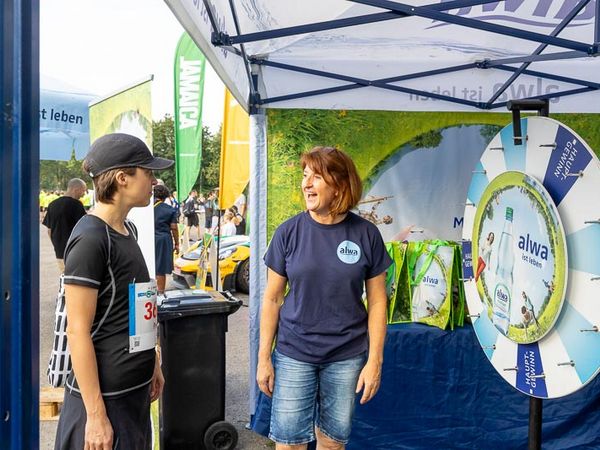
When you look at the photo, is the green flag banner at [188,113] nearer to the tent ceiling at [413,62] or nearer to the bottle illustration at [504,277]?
the tent ceiling at [413,62]

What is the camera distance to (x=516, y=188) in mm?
2115

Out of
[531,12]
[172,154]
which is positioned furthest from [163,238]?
[172,154]

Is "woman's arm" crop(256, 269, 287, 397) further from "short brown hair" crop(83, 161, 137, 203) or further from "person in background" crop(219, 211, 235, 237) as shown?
"person in background" crop(219, 211, 235, 237)

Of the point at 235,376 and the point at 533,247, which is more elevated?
the point at 533,247

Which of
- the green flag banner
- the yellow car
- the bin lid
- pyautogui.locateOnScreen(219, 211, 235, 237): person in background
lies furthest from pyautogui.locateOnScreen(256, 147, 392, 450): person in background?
pyautogui.locateOnScreen(219, 211, 235, 237): person in background

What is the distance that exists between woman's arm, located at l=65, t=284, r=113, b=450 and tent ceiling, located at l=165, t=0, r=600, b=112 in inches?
56.5

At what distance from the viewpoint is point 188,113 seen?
6.91 m

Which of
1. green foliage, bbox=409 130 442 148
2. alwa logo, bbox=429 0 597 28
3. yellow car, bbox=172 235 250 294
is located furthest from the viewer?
yellow car, bbox=172 235 250 294

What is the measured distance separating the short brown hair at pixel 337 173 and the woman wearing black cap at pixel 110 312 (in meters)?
0.64

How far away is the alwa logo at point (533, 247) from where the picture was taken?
1.95 metres

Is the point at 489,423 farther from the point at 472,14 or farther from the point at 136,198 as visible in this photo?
the point at 136,198

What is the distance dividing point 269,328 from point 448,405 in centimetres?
166

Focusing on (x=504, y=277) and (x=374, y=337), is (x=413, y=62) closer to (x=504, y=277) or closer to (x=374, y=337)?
(x=504, y=277)

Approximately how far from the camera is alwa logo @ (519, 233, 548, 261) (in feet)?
6.40
